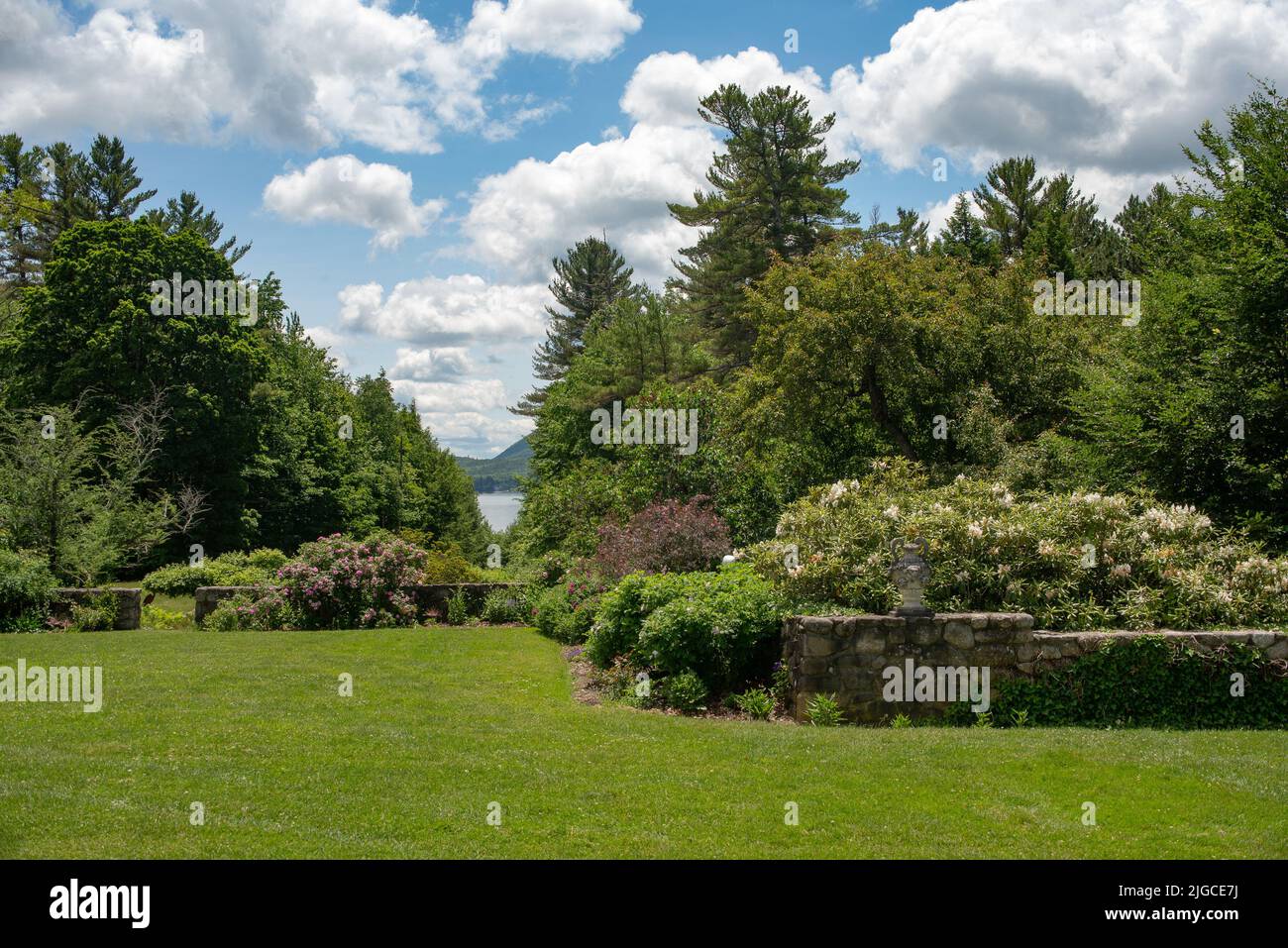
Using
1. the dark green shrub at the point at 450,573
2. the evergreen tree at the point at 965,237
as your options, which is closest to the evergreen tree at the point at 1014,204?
the evergreen tree at the point at 965,237

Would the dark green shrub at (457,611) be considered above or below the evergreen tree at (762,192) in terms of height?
below

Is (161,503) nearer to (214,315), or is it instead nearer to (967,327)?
(214,315)

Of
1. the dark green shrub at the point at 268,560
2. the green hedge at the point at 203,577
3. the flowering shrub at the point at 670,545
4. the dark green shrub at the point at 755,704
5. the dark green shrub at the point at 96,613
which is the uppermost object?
the flowering shrub at the point at 670,545

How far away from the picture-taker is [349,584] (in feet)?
58.4

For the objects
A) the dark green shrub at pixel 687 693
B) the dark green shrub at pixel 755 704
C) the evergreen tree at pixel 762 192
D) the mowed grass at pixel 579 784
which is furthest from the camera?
the evergreen tree at pixel 762 192

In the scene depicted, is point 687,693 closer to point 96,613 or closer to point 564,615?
point 564,615

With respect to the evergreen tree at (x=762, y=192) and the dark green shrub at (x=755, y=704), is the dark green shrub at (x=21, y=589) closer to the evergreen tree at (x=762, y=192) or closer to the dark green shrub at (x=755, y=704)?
the dark green shrub at (x=755, y=704)

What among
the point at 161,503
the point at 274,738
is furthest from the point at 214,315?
the point at 274,738

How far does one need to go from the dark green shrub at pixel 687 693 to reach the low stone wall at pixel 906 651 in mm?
1218

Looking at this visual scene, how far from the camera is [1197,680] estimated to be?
8828mm

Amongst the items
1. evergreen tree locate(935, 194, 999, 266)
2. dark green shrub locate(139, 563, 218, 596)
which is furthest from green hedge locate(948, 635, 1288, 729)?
evergreen tree locate(935, 194, 999, 266)

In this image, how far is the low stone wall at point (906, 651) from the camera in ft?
29.7

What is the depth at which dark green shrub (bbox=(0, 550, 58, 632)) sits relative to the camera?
Result: 1634 centimetres

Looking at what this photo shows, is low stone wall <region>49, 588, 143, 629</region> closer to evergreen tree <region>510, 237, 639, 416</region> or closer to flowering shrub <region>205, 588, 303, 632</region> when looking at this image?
flowering shrub <region>205, 588, 303, 632</region>
